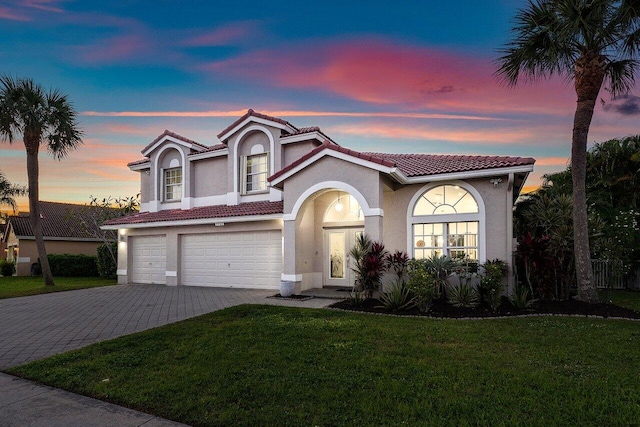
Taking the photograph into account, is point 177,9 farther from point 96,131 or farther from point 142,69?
point 96,131

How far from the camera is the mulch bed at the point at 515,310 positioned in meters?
9.77

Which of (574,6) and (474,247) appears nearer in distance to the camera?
(574,6)

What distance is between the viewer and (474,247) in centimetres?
1238

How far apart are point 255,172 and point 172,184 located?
5.57 m

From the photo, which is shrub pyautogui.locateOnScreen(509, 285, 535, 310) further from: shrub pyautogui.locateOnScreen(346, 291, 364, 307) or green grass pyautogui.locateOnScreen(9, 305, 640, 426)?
shrub pyautogui.locateOnScreen(346, 291, 364, 307)

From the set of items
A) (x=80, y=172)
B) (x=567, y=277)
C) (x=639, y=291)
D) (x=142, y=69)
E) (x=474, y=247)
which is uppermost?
(x=142, y=69)

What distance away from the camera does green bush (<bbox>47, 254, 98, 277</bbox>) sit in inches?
1093

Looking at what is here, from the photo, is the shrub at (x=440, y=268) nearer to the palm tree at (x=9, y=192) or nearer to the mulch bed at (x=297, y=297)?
the mulch bed at (x=297, y=297)

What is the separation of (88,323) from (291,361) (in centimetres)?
648

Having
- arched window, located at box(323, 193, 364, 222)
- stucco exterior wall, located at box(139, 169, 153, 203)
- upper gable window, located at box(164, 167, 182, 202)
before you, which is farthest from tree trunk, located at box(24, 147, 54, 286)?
arched window, located at box(323, 193, 364, 222)

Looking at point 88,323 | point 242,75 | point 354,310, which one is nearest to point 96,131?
point 242,75

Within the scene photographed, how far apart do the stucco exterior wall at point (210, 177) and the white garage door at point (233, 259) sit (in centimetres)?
244

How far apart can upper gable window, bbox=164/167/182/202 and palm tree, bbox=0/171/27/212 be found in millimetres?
30550

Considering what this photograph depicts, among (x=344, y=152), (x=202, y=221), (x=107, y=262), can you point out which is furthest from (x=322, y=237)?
(x=107, y=262)
